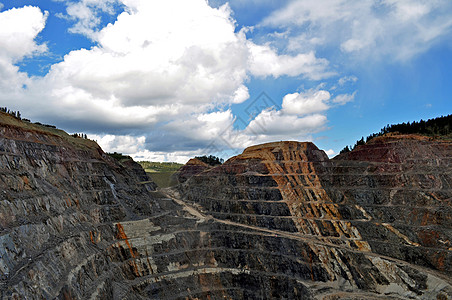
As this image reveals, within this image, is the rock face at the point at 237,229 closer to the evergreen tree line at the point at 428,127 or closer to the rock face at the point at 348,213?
the rock face at the point at 348,213

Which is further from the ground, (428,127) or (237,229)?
(428,127)

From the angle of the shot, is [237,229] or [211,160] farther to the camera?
[211,160]

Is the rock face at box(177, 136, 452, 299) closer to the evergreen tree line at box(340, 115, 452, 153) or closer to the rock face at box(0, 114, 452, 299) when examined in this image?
the rock face at box(0, 114, 452, 299)

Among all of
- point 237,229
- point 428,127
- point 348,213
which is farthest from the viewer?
point 428,127

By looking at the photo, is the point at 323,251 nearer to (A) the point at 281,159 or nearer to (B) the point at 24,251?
(A) the point at 281,159

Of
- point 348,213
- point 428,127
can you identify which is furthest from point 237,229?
point 428,127

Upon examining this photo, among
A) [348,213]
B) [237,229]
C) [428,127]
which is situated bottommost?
[237,229]

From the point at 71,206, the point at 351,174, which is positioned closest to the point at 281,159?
the point at 351,174

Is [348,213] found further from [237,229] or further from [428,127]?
[428,127]
